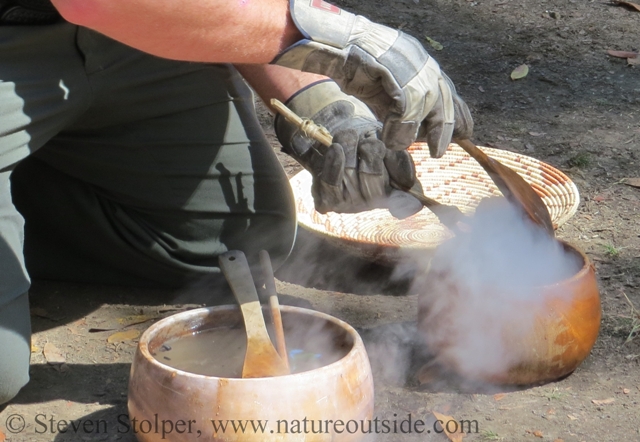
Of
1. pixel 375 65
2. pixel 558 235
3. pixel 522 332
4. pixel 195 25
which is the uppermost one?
pixel 195 25

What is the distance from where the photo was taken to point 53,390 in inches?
70.4

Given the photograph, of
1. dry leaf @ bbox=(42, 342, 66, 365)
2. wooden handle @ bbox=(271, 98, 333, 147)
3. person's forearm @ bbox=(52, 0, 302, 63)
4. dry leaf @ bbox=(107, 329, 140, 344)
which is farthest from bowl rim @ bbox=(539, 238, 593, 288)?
dry leaf @ bbox=(42, 342, 66, 365)

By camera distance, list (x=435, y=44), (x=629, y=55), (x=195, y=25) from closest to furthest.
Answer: (x=195, y=25) < (x=629, y=55) < (x=435, y=44)

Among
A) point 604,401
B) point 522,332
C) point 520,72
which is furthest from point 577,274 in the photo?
point 520,72

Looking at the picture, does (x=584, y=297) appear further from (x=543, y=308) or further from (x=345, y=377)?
(x=345, y=377)

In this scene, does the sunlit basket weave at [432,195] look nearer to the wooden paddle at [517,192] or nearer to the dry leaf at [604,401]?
the wooden paddle at [517,192]

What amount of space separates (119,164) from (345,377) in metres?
1.01

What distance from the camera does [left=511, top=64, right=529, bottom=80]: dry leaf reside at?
3588mm

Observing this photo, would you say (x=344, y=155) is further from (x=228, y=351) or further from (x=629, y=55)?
(x=629, y=55)

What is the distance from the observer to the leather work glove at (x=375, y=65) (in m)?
1.53

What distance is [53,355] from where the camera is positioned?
193 cm

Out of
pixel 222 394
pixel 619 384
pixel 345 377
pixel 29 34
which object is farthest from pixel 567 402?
pixel 29 34

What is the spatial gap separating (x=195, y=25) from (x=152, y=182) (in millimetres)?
798

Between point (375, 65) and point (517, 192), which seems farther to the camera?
point (517, 192)
